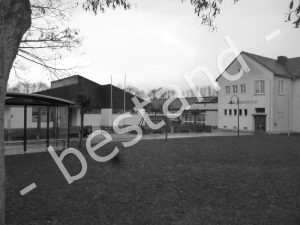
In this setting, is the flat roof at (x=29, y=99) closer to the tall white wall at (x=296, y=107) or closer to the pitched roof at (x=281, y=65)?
the pitched roof at (x=281, y=65)

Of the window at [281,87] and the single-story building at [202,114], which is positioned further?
the single-story building at [202,114]

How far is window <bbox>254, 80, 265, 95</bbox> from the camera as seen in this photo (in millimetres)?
36991

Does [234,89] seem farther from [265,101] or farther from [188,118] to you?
[188,118]

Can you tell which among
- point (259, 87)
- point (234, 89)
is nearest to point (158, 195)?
point (259, 87)

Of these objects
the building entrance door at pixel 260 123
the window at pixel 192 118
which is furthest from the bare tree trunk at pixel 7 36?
the window at pixel 192 118

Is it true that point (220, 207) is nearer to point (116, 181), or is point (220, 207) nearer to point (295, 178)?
point (116, 181)

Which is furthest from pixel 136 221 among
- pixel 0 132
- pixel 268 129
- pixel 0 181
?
pixel 268 129

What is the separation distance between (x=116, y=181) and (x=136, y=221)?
3096 mm

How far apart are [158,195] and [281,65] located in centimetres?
4038

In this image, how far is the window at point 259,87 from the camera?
37.0m

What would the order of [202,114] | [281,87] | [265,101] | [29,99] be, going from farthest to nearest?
[202,114] → [281,87] → [265,101] → [29,99]

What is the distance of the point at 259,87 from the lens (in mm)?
37375

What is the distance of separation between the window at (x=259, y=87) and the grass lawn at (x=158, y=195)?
28106mm

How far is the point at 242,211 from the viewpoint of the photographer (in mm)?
5613
